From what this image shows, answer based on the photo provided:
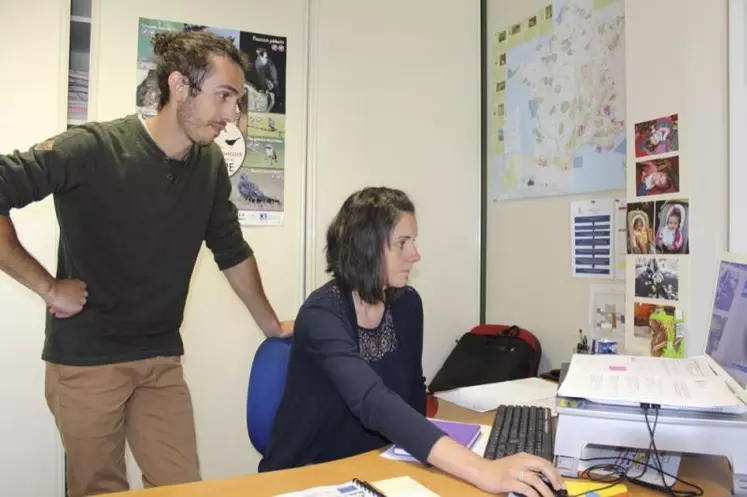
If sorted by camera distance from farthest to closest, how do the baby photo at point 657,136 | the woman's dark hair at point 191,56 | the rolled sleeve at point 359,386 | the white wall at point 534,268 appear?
the white wall at point 534,268 → the baby photo at point 657,136 → the woman's dark hair at point 191,56 → the rolled sleeve at point 359,386

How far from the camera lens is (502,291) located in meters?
2.85

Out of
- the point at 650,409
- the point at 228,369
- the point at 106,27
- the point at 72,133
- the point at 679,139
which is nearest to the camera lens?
the point at 650,409

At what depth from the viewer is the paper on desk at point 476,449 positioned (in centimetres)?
122

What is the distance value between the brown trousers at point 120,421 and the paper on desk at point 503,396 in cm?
76

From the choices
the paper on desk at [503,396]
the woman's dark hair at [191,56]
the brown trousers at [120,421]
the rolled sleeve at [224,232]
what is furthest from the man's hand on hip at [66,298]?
the paper on desk at [503,396]

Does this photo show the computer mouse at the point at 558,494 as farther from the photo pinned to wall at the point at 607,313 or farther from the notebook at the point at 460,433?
the photo pinned to wall at the point at 607,313

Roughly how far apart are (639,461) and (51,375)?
1404 millimetres

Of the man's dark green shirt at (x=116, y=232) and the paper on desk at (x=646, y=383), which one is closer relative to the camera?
the paper on desk at (x=646, y=383)

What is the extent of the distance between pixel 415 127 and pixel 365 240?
1.42 meters

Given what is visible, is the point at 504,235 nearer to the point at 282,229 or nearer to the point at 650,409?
the point at 282,229

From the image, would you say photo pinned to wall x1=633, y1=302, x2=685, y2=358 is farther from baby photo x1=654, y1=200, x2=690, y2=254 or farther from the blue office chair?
the blue office chair

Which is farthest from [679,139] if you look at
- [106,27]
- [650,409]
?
[106,27]

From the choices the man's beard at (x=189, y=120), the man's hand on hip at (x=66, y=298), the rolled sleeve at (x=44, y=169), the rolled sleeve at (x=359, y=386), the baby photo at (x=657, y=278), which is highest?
the man's beard at (x=189, y=120)

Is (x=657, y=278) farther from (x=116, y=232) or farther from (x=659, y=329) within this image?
(x=116, y=232)
